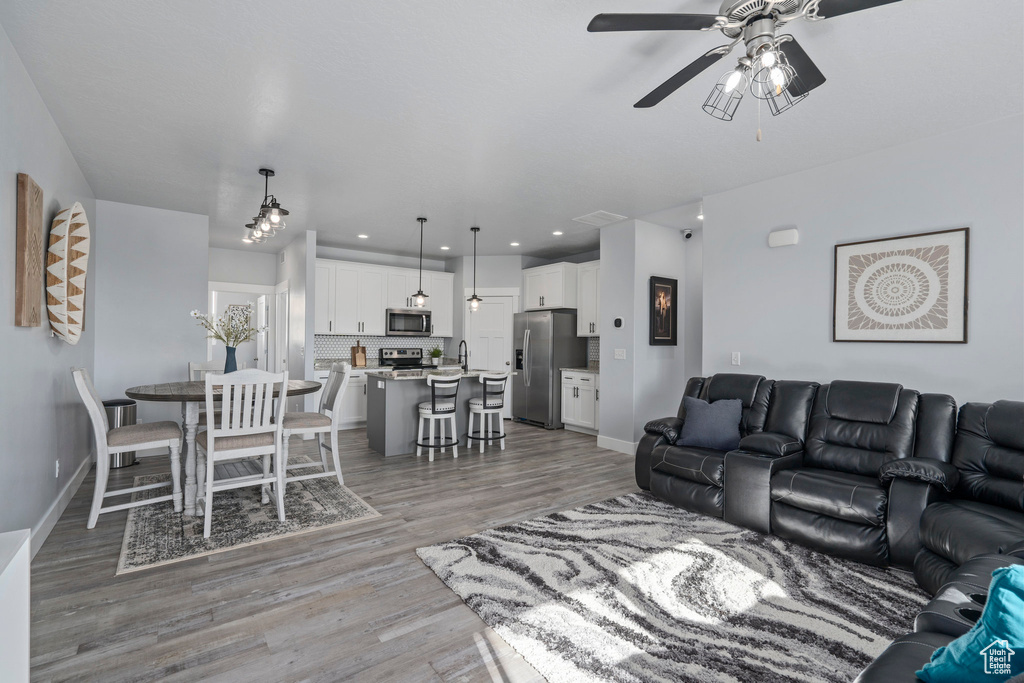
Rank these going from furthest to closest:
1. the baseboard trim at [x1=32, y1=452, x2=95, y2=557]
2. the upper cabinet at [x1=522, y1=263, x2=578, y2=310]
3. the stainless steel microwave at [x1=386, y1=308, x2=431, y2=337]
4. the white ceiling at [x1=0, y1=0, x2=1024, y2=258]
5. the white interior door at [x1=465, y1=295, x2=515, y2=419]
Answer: the white interior door at [x1=465, y1=295, x2=515, y2=419] → the stainless steel microwave at [x1=386, y1=308, x2=431, y2=337] → the upper cabinet at [x1=522, y1=263, x2=578, y2=310] → the baseboard trim at [x1=32, y1=452, x2=95, y2=557] → the white ceiling at [x1=0, y1=0, x2=1024, y2=258]

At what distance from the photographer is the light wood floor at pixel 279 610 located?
1881 millimetres

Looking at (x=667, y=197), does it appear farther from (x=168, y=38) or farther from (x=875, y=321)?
(x=168, y=38)

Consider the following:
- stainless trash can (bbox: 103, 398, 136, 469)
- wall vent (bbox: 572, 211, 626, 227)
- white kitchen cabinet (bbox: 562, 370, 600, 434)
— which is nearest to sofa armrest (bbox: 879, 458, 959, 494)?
wall vent (bbox: 572, 211, 626, 227)

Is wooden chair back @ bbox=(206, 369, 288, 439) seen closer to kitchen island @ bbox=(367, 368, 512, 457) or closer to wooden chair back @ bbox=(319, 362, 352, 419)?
wooden chair back @ bbox=(319, 362, 352, 419)

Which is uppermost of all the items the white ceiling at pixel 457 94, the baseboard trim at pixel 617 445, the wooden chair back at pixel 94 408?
the white ceiling at pixel 457 94

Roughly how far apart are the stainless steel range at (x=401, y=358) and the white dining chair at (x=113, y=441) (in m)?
3.97

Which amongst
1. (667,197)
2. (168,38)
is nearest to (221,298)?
(168,38)

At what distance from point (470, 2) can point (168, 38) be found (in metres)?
1.50

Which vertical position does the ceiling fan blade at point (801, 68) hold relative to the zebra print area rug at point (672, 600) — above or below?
above

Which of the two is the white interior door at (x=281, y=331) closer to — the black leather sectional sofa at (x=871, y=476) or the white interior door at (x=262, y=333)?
the white interior door at (x=262, y=333)

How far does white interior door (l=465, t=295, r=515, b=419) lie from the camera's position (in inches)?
304

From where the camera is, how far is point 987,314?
312cm

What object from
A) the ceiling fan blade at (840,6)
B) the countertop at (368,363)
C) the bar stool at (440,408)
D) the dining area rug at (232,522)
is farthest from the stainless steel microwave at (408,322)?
Result: the ceiling fan blade at (840,6)

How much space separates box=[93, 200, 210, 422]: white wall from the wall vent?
4.37 meters
